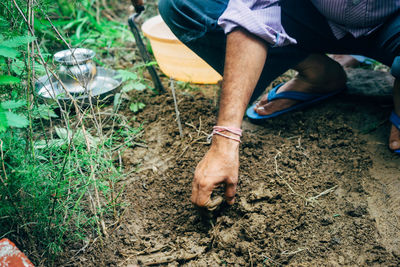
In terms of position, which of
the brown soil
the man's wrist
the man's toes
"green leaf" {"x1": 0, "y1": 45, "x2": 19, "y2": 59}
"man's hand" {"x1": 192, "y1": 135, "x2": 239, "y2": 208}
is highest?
"green leaf" {"x1": 0, "y1": 45, "x2": 19, "y2": 59}

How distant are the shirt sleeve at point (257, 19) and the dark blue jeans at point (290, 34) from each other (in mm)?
221

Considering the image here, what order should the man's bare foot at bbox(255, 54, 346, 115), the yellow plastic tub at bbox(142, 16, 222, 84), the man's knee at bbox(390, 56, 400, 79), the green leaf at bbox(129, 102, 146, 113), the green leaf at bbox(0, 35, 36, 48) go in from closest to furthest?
the green leaf at bbox(0, 35, 36, 48) < the man's knee at bbox(390, 56, 400, 79) < the man's bare foot at bbox(255, 54, 346, 115) < the green leaf at bbox(129, 102, 146, 113) < the yellow plastic tub at bbox(142, 16, 222, 84)

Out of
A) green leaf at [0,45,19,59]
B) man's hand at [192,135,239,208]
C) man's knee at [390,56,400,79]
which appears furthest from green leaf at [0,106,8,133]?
man's knee at [390,56,400,79]

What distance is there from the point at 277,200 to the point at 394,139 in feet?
2.54

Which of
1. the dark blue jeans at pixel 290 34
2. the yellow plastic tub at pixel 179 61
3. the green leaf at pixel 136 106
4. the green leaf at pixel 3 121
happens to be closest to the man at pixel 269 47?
the dark blue jeans at pixel 290 34

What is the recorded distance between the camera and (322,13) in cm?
158

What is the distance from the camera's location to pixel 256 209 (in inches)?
57.4

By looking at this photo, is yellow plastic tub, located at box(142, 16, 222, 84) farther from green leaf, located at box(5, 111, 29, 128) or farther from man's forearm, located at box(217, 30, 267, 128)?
A: green leaf, located at box(5, 111, 29, 128)

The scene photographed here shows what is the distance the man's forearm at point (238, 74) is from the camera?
4.36 ft

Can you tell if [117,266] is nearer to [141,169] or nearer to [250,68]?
[141,169]

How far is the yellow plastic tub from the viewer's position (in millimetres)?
2326

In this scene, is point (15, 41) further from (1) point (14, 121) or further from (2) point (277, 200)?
(2) point (277, 200)

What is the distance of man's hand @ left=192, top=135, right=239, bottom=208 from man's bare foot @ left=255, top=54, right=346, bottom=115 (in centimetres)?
80

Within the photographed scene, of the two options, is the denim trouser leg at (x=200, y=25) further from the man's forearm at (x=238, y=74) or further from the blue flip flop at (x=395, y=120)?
A: the blue flip flop at (x=395, y=120)
